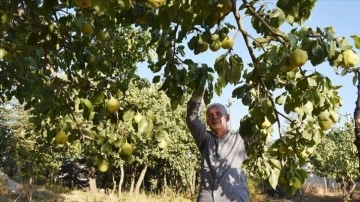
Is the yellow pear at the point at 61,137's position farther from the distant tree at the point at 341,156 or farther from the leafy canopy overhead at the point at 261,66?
the distant tree at the point at 341,156

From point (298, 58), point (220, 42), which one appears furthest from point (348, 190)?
point (298, 58)

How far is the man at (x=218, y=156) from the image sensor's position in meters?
3.19

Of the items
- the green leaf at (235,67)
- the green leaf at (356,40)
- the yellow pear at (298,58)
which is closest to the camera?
the yellow pear at (298,58)

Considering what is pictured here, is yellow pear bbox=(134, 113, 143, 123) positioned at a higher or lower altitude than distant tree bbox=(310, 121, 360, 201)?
lower

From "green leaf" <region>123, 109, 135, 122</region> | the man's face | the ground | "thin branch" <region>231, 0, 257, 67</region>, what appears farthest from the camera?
the ground

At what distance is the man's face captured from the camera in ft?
11.4

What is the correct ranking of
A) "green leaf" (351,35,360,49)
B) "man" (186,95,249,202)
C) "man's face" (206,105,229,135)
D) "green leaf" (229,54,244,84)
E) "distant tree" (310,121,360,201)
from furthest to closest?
"distant tree" (310,121,360,201)
"man's face" (206,105,229,135)
"man" (186,95,249,202)
"green leaf" (229,54,244,84)
"green leaf" (351,35,360,49)

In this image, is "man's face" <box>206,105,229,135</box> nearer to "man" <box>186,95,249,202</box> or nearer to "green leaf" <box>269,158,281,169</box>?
"man" <box>186,95,249,202</box>

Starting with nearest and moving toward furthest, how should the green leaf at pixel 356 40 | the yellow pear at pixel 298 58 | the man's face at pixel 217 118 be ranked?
the yellow pear at pixel 298 58
the green leaf at pixel 356 40
the man's face at pixel 217 118

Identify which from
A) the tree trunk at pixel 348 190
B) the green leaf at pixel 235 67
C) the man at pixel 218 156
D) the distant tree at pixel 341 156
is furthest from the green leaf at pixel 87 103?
the tree trunk at pixel 348 190

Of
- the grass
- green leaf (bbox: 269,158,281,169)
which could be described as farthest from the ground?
green leaf (bbox: 269,158,281,169)

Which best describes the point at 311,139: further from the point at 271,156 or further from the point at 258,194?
the point at 258,194

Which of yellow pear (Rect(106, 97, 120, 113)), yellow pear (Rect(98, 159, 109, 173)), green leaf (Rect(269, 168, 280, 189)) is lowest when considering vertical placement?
green leaf (Rect(269, 168, 280, 189))

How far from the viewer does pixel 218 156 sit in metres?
3.38
